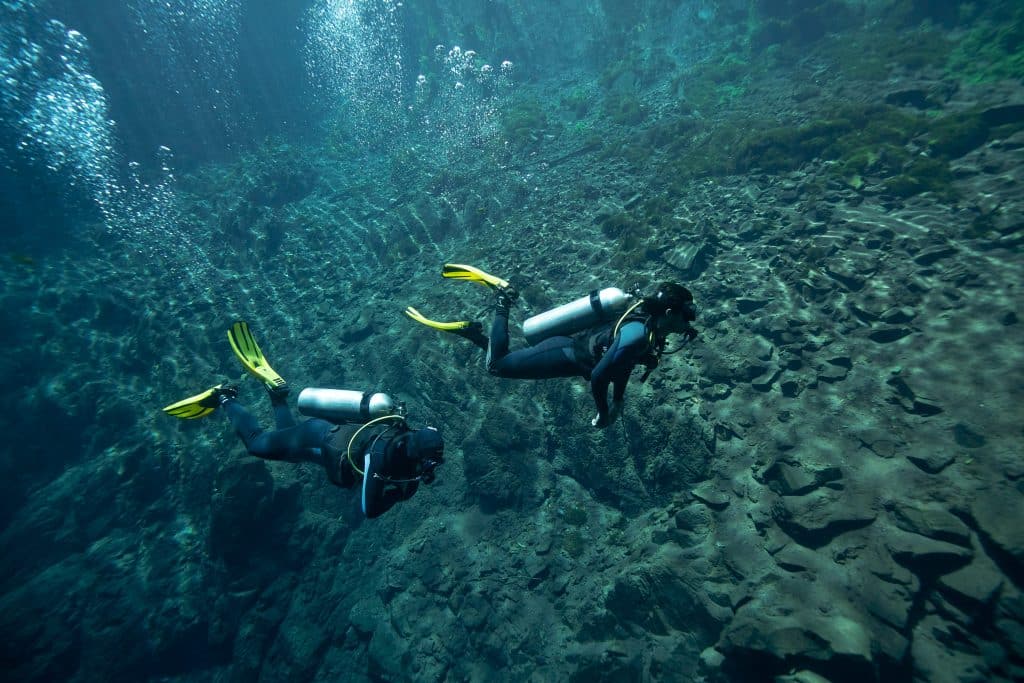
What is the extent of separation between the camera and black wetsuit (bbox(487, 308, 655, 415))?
13.7 ft

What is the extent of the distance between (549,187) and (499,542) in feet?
39.7

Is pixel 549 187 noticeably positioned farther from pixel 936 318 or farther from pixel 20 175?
pixel 20 175

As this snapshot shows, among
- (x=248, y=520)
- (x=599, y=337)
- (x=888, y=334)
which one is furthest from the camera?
(x=248, y=520)

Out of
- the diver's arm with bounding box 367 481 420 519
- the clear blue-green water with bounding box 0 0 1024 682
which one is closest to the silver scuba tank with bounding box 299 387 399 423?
the diver's arm with bounding box 367 481 420 519

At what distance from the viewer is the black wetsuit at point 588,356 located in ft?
13.7

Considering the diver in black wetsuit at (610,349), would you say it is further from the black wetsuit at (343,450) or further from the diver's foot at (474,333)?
the black wetsuit at (343,450)

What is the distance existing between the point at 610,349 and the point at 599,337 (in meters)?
0.71

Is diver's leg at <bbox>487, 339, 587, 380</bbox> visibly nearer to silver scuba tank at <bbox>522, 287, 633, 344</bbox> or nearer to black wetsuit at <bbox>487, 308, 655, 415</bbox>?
black wetsuit at <bbox>487, 308, 655, 415</bbox>

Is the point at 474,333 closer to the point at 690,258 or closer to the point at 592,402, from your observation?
the point at 592,402

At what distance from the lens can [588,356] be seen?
16.6 ft

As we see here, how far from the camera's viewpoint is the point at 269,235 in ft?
58.7

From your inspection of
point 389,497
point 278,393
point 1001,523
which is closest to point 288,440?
point 278,393

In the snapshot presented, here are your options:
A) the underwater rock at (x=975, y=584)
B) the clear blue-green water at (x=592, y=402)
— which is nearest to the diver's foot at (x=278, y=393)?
the clear blue-green water at (x=592, y=402)

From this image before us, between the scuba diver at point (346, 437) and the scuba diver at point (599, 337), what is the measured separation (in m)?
1.37
